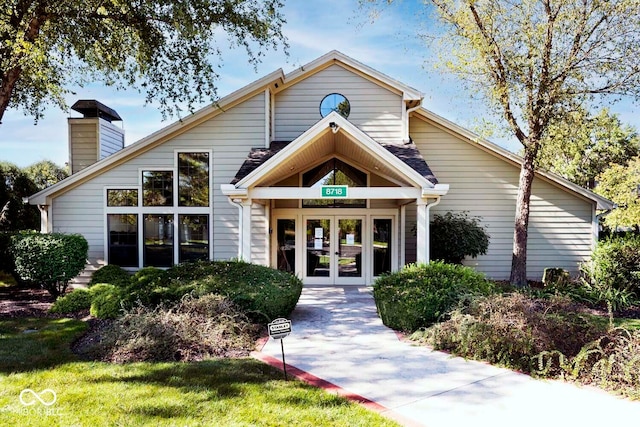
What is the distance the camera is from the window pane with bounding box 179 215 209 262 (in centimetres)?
1143

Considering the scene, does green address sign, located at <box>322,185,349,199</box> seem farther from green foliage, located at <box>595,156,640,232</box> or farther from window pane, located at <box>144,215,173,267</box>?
green foliage, located at <box>595,156,640,232</box>

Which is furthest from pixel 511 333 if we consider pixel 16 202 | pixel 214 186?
pixel 16 202

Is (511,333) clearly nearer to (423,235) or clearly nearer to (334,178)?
(423,235)

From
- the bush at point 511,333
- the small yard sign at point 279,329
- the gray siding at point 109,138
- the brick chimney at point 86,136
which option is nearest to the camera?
the small yard sign at point 279,329

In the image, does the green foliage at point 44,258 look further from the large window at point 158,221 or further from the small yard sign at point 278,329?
the small yard sign at point 278,329

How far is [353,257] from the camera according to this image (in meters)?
11.6

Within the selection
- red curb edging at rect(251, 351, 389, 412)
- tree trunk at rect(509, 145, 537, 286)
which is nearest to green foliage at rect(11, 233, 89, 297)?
red curb edging at rect(251, 351, 389, 412)

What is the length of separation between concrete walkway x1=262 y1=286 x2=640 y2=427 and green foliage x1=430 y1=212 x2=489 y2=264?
14.9 feet

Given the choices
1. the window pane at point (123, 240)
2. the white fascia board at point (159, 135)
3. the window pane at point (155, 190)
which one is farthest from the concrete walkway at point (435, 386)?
the white fascia board at point (159, 135)

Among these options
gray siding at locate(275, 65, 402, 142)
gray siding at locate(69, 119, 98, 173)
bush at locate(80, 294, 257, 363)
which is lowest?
bush at locate(80, 294, 257, 363)

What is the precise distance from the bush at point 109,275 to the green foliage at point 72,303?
1408 millimetres

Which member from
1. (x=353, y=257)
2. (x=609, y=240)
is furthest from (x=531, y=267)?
(x=353, y=257)

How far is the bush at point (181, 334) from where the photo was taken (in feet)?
18.0

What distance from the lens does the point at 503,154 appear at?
1159 centimetres
